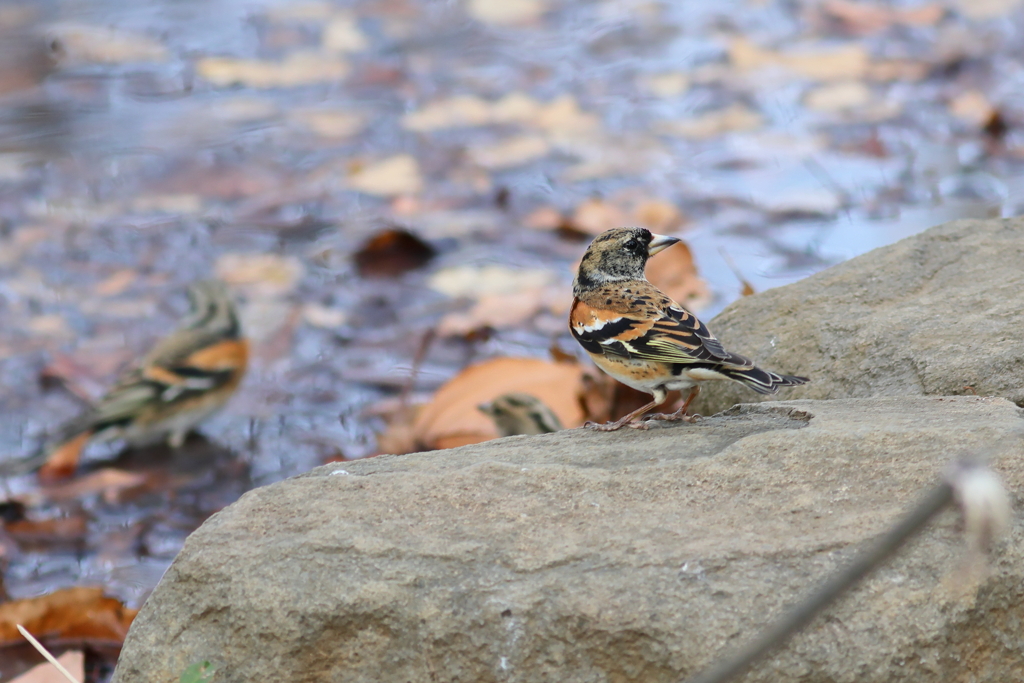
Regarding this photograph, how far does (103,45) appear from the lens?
35.6 feet

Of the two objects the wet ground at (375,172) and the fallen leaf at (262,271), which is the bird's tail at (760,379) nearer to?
the wet ground at (375,172)

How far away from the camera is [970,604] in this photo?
265 centimetres

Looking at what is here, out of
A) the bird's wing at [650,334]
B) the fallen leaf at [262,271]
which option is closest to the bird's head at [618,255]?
the bird's wing at [650,334]

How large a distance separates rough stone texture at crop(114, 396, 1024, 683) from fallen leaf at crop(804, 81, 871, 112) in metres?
6.45

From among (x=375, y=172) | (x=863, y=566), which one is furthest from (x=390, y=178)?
(x=863, y=566)

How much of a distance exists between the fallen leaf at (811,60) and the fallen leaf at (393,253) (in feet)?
12.3

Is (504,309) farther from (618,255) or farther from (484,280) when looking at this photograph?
(618,255)

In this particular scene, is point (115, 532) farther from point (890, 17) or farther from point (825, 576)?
point (890, 17)

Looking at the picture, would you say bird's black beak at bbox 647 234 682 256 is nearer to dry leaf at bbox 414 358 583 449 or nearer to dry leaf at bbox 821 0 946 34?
dry leaf at bbox 414 358 583 449

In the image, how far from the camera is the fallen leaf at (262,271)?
771 centimetres

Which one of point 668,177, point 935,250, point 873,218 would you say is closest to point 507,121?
point 668,177

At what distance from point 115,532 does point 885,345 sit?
358 cm

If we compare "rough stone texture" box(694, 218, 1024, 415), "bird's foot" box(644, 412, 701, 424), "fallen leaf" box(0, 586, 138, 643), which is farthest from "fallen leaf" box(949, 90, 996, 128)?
"fallen leaf" box(0, 586, 138, 643)

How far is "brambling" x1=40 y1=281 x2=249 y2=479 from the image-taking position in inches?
240
